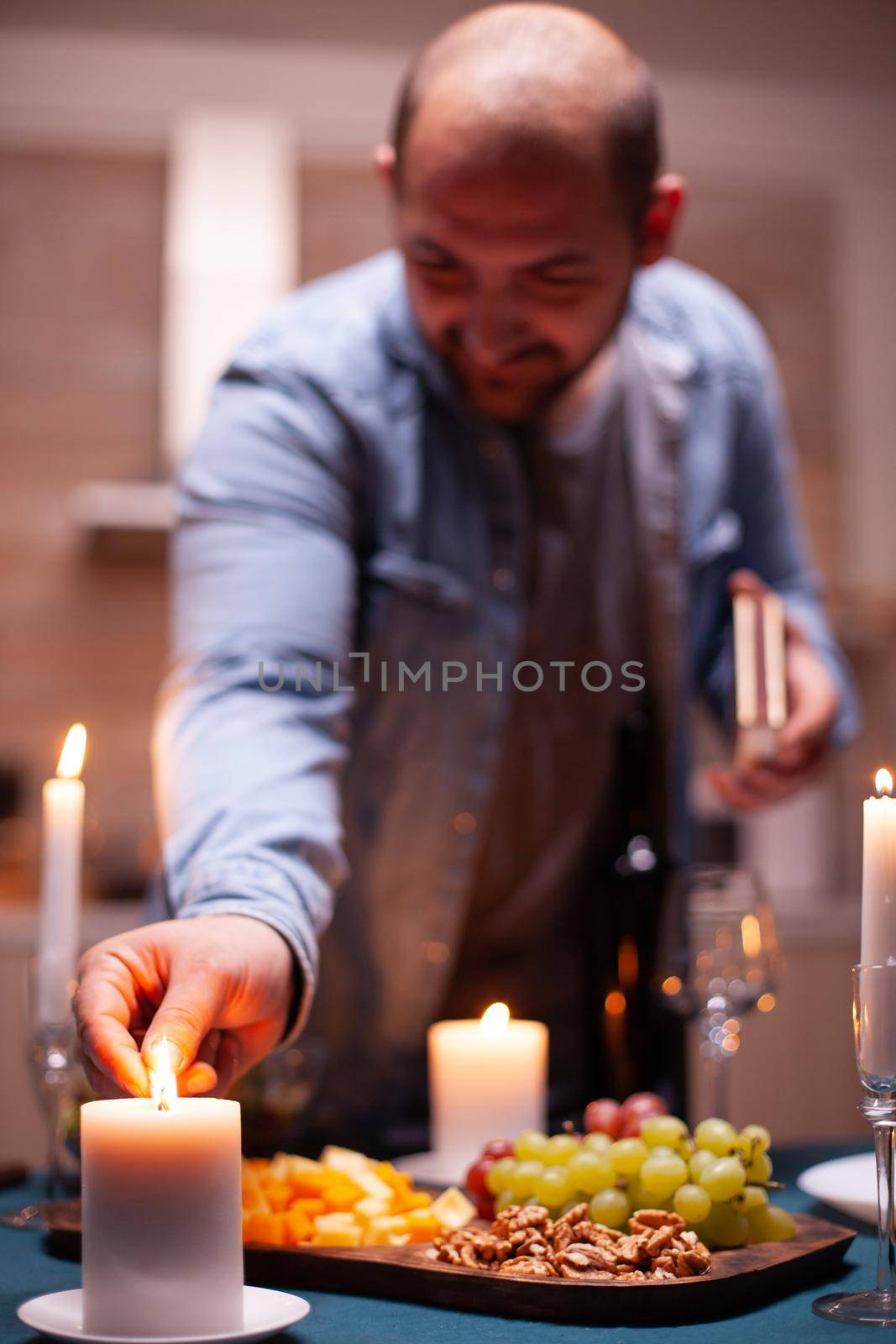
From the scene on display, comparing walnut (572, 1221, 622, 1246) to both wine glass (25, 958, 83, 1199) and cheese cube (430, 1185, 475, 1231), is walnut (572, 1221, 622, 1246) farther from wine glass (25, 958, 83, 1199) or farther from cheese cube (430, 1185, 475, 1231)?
wine glass (25, 958, 83, 1199)

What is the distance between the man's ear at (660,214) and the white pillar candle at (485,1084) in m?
0.63

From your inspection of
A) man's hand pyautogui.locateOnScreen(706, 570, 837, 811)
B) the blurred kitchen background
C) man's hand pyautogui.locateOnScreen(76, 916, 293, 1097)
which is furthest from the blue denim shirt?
the blurred kitchen background

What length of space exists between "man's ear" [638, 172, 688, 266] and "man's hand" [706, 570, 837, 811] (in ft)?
0.94

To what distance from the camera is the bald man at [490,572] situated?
1067 mm

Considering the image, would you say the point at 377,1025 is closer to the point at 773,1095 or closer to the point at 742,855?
the point at 773,1095

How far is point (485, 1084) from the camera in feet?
3.15

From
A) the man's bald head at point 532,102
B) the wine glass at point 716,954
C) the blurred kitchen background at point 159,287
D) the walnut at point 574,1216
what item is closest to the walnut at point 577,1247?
the walnut at point 574,1216

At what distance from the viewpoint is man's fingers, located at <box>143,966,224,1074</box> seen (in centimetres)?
63

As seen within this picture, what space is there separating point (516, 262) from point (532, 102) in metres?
0.11

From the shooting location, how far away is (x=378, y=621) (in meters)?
1.33

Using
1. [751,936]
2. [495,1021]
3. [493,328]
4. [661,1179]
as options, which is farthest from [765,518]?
[661,1179]

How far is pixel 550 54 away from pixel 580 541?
48cm

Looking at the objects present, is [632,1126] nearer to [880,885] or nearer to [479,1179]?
[479,1179]

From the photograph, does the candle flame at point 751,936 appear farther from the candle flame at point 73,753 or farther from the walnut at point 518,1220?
the candle flame at point 73,753
